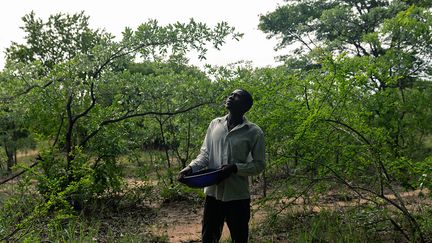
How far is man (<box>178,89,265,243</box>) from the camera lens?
3.67 m

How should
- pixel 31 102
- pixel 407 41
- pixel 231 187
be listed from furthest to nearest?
1. pixel 407 41
2. pixel 31 102
3. pixel 231 187

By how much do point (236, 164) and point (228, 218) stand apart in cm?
53

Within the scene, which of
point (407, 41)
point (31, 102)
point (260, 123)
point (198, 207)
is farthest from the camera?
point (407, 41)

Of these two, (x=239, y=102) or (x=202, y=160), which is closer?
Result: (x=239, y=102)

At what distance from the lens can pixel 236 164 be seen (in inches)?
141

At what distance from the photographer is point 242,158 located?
3.72 meters

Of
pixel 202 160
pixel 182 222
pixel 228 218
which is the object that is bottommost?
pixel 182 222

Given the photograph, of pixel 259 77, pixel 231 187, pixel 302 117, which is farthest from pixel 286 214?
pixel 231 187

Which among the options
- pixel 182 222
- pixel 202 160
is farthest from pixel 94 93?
pixel 202 160

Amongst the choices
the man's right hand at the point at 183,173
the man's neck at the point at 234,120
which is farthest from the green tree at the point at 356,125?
the man's right hand at the point at 183,173

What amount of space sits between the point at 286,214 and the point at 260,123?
60.3 inches

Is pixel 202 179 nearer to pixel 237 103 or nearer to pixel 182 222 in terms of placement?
pixel 237 103

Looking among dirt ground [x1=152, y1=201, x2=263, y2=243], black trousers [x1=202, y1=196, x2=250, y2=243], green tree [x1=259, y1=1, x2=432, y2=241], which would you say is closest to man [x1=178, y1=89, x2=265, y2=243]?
black trousers [x1=202, y1=196, x2=250, y2=243]

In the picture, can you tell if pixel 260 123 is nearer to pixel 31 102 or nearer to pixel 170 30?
pixel 170 30
